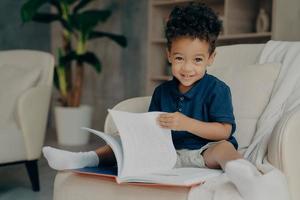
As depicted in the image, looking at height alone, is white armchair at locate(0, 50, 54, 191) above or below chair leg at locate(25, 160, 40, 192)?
above

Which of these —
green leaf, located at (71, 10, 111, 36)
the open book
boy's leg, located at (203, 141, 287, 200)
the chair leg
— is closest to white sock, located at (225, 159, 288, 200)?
boy's leg, located at (203, 141, 287, 200)

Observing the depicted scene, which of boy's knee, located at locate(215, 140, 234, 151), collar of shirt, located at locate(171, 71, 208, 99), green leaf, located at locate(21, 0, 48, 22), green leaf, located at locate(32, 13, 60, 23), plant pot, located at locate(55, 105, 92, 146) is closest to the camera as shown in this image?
boy's knee, located at locate(215, 140, 234, 151)

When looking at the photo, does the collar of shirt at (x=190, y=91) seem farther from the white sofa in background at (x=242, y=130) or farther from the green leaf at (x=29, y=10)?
the green leaf at (x=29, y=10)

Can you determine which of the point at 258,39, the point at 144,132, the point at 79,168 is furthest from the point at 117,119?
the point at 258,39

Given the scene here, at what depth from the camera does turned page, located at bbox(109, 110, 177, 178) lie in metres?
1.22

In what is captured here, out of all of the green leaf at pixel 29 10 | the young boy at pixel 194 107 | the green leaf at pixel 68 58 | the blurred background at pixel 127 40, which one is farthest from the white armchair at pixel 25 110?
the young boy at pixel 194 107

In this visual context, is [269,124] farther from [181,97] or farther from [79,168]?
[79,168]

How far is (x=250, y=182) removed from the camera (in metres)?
1.03

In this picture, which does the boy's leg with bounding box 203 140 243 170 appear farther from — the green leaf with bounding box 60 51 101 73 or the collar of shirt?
the green leaf with bounding box 60 51 101 73

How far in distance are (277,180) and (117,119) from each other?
1.41ft

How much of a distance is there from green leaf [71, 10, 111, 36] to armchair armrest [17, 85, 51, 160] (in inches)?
43.7

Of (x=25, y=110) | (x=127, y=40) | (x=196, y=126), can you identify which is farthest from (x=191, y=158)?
(x=127, y=40)

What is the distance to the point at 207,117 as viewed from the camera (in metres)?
1.42

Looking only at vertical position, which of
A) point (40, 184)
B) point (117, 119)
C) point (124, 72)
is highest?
point (117, 119)
